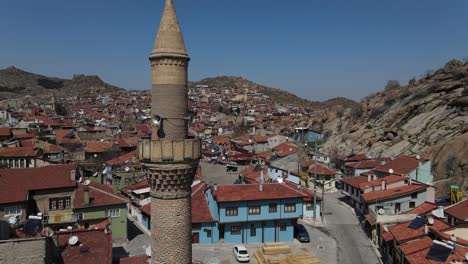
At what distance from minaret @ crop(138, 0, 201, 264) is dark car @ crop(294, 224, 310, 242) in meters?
21.3

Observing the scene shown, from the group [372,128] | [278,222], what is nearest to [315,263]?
[278,222]

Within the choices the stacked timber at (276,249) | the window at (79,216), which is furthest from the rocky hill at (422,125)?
the window at (79,216)

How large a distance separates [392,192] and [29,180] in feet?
95.1

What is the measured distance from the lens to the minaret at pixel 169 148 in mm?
10852

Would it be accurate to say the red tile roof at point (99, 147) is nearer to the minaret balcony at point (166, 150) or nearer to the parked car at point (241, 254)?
the parked car at point (241, 254)

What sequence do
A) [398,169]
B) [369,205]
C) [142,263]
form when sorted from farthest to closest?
[398,169] < [369,205] < [142,263]

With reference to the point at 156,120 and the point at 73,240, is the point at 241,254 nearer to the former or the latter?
the point at 73,240

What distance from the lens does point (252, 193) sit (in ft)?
104

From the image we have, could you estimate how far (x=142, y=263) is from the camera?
57.2ft

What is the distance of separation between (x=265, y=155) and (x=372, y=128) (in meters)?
21.6

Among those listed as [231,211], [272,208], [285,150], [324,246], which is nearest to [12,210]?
[231,211]

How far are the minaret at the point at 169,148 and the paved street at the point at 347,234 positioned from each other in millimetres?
18760

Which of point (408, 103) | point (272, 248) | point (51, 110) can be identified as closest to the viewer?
point (272, 248)

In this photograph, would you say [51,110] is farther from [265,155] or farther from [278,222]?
[278,222]
